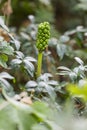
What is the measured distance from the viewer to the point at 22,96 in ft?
4.00

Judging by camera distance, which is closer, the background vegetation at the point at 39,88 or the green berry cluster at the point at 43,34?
the background vegetation at the point at 39,88

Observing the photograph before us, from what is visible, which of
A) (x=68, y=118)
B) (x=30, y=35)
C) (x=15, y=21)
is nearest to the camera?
(x=68, y=118)

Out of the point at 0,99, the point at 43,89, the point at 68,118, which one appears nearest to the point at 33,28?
the point at 43,89

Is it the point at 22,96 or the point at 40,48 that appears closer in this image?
the point at 22,96

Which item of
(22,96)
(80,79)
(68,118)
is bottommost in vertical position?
(68,118)

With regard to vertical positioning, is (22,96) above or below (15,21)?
below

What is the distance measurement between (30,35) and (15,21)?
3.12 feet

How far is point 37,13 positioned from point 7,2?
71 cm

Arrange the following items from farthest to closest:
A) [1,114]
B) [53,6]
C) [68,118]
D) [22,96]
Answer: [53,6] < [22,96] < [1,114] < [68,118]

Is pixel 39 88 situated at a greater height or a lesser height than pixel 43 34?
lesser

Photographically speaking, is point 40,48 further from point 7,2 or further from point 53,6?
point 53,6

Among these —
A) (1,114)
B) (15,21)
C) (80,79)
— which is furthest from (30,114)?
(15,21)

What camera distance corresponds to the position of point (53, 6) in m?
3.00

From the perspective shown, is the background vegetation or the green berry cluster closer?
the background vegetation
